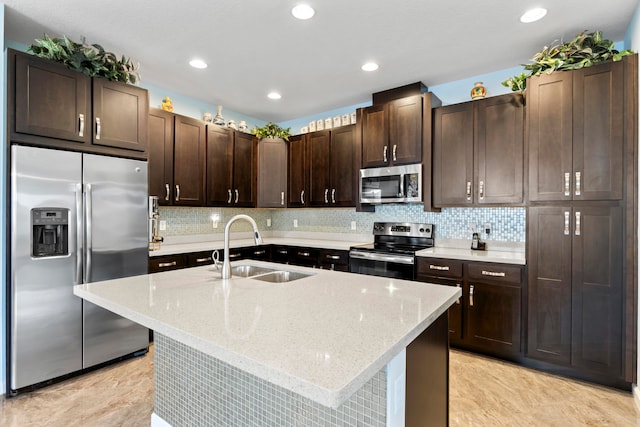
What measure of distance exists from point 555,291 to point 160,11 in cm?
363

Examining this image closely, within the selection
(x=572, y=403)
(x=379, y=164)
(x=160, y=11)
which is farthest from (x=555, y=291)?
(x=160, y=11)

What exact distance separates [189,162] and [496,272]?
3339mm

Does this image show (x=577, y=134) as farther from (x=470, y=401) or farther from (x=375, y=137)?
(x=470, y=401)

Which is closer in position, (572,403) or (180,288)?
(180,288)

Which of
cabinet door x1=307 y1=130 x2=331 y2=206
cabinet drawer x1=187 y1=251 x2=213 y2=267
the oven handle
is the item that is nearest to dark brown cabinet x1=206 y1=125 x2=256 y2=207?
cabinet drawer x1=187 y1=251 x2=213 y2=267

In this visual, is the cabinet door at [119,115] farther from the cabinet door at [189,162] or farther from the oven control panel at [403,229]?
the oven control panel at [403,229]

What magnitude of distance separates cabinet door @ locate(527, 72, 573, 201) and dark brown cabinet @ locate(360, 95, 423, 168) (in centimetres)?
102

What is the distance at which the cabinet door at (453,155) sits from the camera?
3133 millimetres

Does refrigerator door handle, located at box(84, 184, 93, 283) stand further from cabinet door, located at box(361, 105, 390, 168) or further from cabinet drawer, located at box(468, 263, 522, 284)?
cabinet drawer, located at box(468, 263, 522, 284)

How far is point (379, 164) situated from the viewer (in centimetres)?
369

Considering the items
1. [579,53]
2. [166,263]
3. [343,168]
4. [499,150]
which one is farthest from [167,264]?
[579,53]

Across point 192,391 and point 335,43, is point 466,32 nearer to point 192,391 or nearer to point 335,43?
point 335,43

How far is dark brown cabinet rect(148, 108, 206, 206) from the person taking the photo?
11.2 ft

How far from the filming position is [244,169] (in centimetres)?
433
